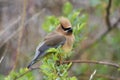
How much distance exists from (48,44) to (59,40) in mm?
193

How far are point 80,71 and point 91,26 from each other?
0.96m

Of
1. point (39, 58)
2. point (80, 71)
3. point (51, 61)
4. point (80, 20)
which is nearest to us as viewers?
point (51, 61)

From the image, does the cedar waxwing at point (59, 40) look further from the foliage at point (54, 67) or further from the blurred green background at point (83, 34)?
the blurred green background at point (83, 34)

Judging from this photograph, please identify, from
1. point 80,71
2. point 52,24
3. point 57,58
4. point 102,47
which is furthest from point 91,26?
point 57,58

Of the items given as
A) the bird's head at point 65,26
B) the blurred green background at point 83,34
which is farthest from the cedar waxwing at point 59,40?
the blurred green background at point 83,34

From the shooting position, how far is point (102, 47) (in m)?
7.72

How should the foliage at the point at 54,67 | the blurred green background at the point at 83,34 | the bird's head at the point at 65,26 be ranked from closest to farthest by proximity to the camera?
1. the foliage at the point at 54,67
2. the bird's head at the point at 65,26
3. the blurred green background at the point at 83,34

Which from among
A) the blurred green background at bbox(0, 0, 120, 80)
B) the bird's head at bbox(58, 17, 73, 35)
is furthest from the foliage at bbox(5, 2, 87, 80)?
the blurred green background at bbox(0, 0, 120, 80)

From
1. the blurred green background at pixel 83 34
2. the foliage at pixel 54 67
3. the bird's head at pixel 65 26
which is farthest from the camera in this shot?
the blurred green background at pixel 83 34

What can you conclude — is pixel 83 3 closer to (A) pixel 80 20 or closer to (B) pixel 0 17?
(B) pixel 0 17

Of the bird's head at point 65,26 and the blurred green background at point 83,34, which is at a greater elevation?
the bird's head at point 65,26

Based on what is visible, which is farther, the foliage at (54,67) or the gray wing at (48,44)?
the gray wing at (48,44)

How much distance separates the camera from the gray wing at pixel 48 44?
4734 mm

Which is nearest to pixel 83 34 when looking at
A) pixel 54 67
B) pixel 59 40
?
pixel 59 40
